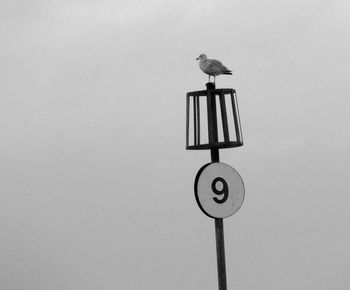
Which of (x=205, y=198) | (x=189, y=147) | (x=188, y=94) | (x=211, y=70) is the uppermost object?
(x=211, y=70)

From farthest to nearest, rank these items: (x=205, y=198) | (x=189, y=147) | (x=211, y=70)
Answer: (x=211, y=70) → (x=189, y=147) → (x=205, y=198)

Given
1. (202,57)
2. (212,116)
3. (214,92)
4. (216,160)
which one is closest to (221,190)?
(216,160)

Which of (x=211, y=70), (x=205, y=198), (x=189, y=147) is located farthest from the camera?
(x=211, y=70)

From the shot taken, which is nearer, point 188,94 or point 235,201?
point 235,201

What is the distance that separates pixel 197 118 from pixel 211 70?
2.50m

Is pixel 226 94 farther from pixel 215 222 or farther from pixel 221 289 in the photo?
pixel 221 289

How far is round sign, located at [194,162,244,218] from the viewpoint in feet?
20.8

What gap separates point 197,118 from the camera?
7000 millimetres

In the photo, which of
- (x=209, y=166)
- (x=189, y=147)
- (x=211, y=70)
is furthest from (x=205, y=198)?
(x=211, y=70)

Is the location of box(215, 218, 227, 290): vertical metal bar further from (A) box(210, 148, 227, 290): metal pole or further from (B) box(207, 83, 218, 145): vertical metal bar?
(B) box(207, 83, 218, 145): vertical metal bar

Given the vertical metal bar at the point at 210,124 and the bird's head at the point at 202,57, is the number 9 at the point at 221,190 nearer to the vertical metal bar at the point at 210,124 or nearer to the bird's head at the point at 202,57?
the vertical metal bar at the point at 210,124

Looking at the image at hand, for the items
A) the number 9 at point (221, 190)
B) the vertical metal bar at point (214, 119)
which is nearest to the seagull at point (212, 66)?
the vertical metal bar at point (214, 119)

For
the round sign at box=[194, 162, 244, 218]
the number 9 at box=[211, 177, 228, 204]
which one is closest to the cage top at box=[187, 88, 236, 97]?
the round sign at box=[194, 162, 244, 218]

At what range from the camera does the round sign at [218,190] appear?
6340 millimetres
